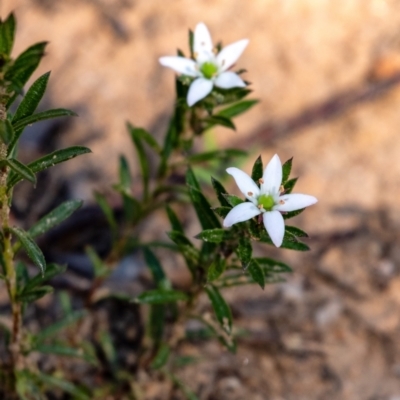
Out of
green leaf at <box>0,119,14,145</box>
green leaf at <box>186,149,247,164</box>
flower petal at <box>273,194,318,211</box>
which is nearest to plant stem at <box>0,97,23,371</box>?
green leaf at <box>0,119,14,145</box>

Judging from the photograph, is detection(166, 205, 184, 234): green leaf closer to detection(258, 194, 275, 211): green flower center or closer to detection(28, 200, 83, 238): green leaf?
detection(28, 200, 83, 238): green leaf

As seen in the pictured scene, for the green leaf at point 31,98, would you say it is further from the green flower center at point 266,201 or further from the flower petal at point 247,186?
the green flower center at point 266,201

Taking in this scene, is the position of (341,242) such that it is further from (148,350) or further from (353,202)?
(148,350)

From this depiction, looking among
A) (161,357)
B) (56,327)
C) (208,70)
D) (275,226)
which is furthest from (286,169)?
(56,327)

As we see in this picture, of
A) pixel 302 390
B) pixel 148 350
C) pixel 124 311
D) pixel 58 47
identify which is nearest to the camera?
pixel 148 350

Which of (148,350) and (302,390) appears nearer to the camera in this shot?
(148,350)

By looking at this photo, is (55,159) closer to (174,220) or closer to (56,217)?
(56,217)

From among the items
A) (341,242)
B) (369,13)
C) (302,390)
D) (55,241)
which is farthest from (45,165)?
(369,13)

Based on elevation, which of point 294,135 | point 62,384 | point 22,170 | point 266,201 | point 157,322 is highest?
point 294,135
